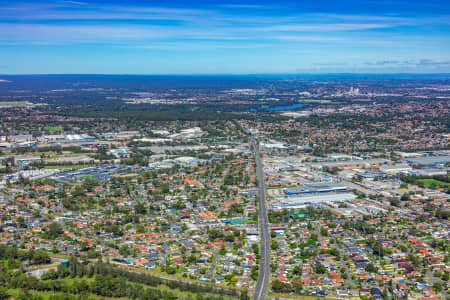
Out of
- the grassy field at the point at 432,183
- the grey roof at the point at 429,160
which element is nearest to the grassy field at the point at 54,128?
the grey roof at the point at 429,160

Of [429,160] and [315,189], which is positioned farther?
[429,160]

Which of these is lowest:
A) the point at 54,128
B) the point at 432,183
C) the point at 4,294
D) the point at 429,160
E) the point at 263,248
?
the point at 4,294

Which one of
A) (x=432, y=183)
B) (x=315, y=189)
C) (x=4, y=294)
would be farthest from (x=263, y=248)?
(x=432, y=183)

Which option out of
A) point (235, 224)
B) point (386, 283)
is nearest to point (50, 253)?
point (235, 224)

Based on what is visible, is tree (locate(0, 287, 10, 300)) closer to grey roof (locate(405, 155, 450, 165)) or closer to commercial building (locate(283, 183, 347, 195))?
commercial building (locate(283, 183, 347, 195))

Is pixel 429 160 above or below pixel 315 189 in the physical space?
above

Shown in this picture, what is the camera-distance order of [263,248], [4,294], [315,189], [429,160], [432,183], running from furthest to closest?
[429,160], [432,183], [315,189], [263,248], [4,294]

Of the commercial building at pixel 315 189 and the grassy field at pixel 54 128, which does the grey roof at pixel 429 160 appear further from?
the grassy field at pixel 54 128

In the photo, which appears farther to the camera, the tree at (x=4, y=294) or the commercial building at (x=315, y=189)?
the commercial building at (x=315, y=189)

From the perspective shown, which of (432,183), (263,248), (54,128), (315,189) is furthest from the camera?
(54,128)

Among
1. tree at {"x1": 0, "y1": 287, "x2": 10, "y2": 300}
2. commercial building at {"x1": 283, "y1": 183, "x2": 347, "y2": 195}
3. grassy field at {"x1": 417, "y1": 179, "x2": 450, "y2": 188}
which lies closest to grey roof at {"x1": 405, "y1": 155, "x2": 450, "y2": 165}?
grassy field at {"x1": 417, "y1": 179, "x2": 450, "y2": 188}

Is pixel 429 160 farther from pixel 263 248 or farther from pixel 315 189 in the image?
pixel 263 248

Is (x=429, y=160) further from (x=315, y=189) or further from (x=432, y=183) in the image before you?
(x=315, y=189)
